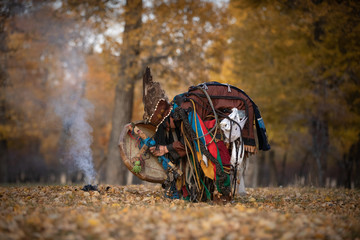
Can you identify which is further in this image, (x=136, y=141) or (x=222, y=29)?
(x=222, y=29)

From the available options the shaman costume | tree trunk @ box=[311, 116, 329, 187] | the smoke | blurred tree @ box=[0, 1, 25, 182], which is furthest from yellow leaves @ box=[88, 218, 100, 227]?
blurred tree @ box=[0, 1, 25, 182]

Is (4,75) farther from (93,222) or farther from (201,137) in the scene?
(93,222)

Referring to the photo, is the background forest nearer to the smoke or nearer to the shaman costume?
the smoke

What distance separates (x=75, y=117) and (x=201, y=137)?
12.8ft

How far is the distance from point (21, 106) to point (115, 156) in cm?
687

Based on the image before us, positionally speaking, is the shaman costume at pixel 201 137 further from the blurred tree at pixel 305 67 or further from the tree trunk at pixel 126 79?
the tree trunk at pixel 126 79

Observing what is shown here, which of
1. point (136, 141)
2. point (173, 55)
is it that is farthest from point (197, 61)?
point (136, 141)

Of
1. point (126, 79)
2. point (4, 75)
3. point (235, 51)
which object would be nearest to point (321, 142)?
point (235, 51)

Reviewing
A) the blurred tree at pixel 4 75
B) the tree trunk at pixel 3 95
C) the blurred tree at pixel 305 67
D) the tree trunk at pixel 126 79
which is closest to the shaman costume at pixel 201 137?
the blurred tree at pixel 305 67

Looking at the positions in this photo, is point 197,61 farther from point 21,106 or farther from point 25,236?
point 25,236

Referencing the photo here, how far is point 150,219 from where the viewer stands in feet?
12.6

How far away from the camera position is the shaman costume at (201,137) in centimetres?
600

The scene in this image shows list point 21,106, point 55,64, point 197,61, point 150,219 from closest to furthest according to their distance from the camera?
point 150,219 < point 197,61 < point 21,106 < point 55,64

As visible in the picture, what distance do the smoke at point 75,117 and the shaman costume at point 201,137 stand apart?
1631 millimetres
